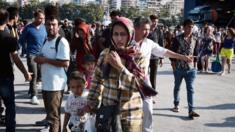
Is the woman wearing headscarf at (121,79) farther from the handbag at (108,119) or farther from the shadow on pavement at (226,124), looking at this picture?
the shadow on pavement at (226,124)

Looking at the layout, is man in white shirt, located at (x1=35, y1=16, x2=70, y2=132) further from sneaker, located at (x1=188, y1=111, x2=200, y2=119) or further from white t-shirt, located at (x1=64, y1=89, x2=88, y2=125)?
sneaker, located at (x1=188, y1=111, x2=200, y2=119)

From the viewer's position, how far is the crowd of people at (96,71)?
12.1 feet

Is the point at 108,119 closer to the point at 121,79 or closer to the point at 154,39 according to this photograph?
the point at 121,79

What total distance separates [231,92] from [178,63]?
147 inches

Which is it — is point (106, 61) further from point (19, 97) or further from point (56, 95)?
point (19, 97)

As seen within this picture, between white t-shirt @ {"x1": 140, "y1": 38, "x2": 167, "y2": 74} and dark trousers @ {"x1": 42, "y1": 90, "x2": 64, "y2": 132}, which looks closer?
white t-shirt @ {"x1": 140, "y1": 38, "x2": 167, "y2": 74}

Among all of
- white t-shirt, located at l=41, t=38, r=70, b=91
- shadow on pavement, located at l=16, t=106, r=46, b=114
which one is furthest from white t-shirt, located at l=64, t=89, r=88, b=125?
shadow on pavement, located at l=16, t=106, r=46, b=114

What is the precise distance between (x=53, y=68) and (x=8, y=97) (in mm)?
749

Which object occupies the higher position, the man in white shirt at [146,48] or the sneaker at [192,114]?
the man in white shirt at [146,48]

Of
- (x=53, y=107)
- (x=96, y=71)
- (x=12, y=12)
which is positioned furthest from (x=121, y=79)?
(x=12, y=12)

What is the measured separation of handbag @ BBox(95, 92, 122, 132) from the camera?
143 inches

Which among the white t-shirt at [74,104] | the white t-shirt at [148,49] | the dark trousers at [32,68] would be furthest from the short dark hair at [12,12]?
the white t-shirt at [74,104]

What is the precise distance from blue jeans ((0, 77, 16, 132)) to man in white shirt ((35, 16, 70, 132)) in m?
0.48

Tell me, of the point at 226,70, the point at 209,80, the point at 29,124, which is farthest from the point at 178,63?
the point at 226,70
